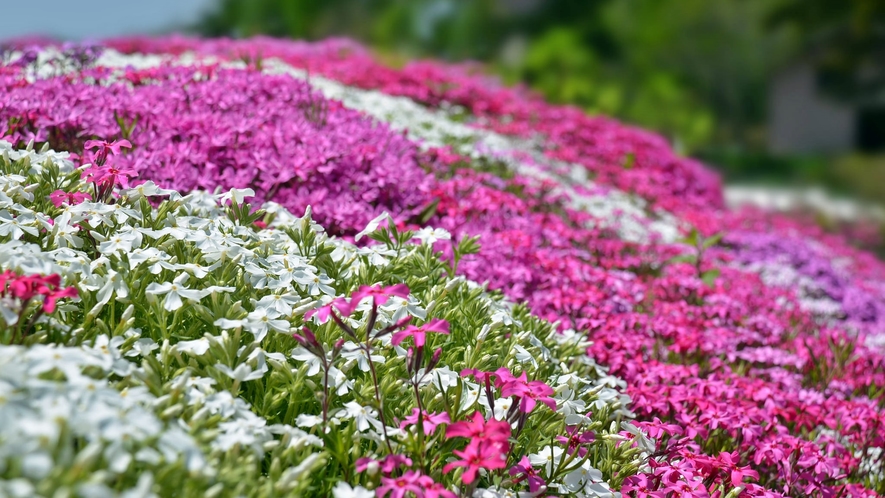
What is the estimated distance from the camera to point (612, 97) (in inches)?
1341

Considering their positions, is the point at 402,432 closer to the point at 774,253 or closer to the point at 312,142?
the point at 312,142

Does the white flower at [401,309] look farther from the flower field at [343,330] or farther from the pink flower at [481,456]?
the pink flower at [481,456]

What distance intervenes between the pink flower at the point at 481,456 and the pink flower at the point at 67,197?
224cm

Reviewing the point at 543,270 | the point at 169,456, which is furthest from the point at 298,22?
the point at 169,456

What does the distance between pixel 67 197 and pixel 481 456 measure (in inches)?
93.9

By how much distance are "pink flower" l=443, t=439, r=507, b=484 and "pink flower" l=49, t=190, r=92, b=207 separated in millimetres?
2236

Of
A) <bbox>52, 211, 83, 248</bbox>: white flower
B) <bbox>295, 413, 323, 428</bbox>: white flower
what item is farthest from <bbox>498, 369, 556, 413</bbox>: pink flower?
<bbox>52, 211, 83, 248</bbox>: white flower

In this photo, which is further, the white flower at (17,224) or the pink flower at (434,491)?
the white flower at (17,224)

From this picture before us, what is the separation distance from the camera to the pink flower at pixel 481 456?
219 centimetres

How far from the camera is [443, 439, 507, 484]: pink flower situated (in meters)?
2.19

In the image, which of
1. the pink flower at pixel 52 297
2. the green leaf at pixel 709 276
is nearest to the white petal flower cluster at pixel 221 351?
the pink flower at pixel 52 297

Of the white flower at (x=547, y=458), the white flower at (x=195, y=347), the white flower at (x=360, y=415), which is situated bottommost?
the white flower at (x=547, y=458)

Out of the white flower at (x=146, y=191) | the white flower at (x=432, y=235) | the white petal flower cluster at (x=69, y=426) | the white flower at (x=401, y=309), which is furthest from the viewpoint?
the white flower at (x=432, y=235)

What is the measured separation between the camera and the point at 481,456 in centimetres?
225
